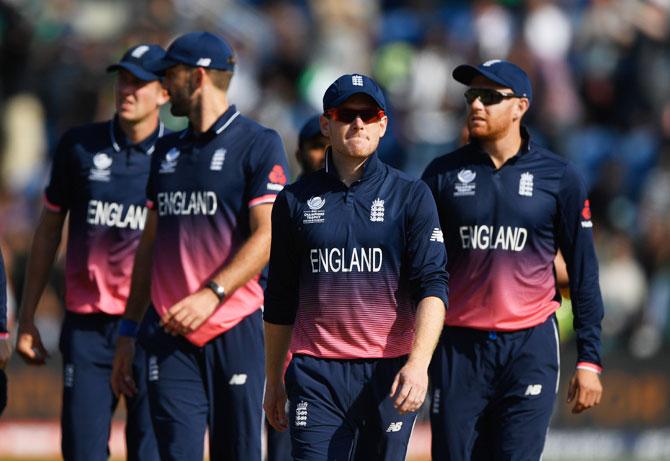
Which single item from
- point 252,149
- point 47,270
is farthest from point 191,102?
point 47,270

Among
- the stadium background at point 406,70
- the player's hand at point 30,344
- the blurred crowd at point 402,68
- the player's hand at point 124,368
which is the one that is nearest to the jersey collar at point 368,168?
the player's hand at point 124,368

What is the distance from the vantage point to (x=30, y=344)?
8781 millimetres

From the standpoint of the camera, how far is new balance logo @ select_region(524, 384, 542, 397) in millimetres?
7680

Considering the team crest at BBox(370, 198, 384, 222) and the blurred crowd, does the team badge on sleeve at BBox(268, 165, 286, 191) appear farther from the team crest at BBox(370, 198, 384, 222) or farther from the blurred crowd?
the blurred crowd

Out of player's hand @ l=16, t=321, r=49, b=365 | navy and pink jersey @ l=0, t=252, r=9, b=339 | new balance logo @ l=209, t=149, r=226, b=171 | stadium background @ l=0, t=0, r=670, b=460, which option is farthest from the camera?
stadium background @ l=0, t=0, r=670, b=460

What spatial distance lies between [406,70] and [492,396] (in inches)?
385

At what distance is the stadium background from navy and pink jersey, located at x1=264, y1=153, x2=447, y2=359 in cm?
876

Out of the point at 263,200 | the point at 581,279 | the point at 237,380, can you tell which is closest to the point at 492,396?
the point at 581,279

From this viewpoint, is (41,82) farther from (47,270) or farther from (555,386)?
(555,386)

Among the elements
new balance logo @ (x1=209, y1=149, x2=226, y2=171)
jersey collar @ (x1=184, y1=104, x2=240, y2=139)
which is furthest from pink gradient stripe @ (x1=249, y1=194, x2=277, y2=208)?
jersey collar @ (x1=184, y1=104, x2=240, y2=139)

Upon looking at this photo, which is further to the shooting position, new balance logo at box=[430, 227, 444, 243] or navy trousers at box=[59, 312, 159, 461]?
navy trousers at box=[59, 312, 159, 461]

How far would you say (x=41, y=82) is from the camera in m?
17.0

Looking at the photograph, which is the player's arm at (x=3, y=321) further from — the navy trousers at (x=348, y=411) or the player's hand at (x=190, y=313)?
the navy trousers at (x=348, y=411)

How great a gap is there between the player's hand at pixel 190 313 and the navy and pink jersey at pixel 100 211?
1459 mm
